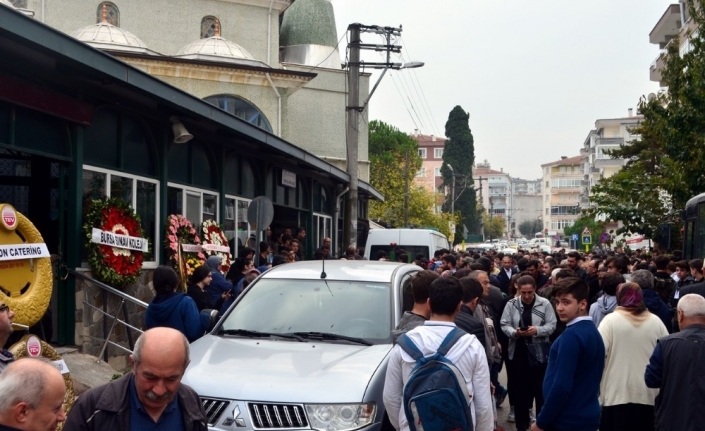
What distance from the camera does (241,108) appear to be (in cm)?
3147

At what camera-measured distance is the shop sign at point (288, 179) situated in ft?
78.3

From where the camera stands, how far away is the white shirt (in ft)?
17.5

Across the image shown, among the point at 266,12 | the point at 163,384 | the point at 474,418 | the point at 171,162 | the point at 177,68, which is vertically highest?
the point at 266,12

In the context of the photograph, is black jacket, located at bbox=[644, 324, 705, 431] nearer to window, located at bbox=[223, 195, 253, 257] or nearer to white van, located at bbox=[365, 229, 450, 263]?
window, located at bbox=[223, 195, 253, 257]

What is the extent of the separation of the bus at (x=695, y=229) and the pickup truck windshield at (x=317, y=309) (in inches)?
514

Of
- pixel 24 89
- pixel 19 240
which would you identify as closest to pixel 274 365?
pixel 19 240

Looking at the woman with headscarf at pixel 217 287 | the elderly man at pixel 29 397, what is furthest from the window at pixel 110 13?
the elderly man at pixel 29 397

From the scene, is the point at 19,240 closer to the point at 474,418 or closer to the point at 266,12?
the point at 474,418

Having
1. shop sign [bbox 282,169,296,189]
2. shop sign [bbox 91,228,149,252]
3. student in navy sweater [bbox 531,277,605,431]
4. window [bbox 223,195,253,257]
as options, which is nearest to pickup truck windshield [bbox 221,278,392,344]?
student in navy sweater [bbox 531,277,605,431]

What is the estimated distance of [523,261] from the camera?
669 inches

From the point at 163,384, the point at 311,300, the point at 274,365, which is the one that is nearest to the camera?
the point at 163,384

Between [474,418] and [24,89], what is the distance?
24.9ft

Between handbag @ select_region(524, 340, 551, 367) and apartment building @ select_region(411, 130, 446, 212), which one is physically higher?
apartment building @ select_region(411, 130, 446, 212)

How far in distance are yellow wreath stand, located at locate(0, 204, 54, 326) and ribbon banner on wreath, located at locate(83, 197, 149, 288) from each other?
251 centimetres
